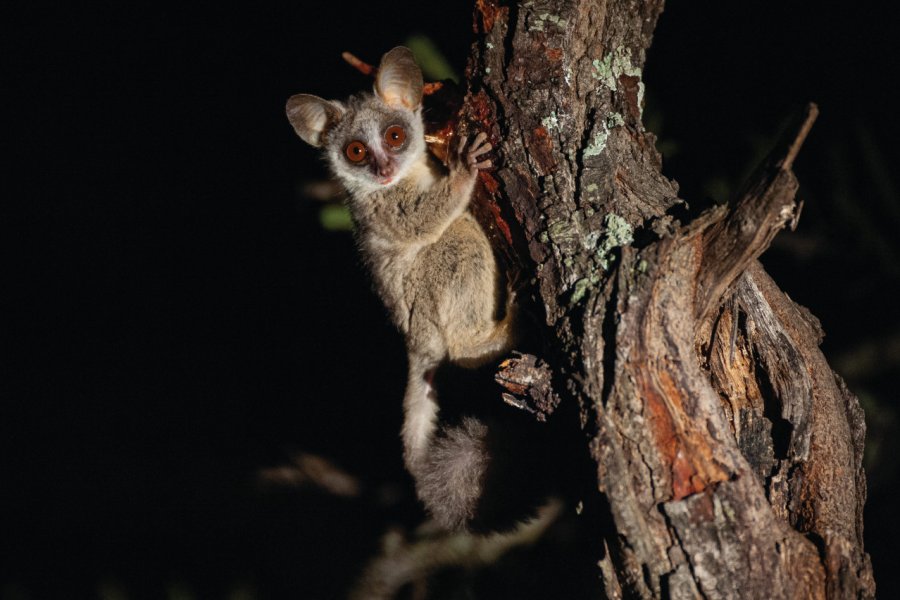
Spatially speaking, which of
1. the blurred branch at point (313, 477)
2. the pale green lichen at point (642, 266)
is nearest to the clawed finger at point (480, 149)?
the pale green lichen at point (642, 266)

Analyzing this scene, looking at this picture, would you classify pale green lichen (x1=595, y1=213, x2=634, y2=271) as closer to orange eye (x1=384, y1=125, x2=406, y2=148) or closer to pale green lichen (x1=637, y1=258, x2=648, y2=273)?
pale green lichen (x1=637, y1=258, x2=648, y2=273)

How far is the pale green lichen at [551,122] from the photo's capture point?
6.36ft

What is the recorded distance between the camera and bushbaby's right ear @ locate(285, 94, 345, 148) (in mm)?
2861

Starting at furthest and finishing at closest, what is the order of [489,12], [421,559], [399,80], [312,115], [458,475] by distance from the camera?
1. [421,559]
2. [312,115]
3. [399,80]
4. [458,475]
5. [489,12]

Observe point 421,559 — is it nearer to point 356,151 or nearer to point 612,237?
point 356,151

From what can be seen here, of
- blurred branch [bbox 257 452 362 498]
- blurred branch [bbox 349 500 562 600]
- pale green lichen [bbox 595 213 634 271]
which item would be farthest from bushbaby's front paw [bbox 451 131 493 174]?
blurred branch [bbox 257 452 362 498]

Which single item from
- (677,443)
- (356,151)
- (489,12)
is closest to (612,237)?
(677,443)

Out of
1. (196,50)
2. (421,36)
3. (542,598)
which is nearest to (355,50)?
(421,36)

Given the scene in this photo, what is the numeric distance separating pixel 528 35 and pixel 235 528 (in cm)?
322

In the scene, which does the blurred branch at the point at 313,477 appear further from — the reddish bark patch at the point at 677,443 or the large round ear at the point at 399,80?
the reddish bark patch at the point at 677,443

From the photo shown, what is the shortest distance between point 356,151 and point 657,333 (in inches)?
67.6

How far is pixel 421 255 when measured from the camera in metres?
2.75

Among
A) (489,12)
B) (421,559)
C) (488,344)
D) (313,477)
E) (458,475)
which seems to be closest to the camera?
(489,12)

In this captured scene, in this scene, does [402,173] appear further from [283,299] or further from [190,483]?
[190,483]
